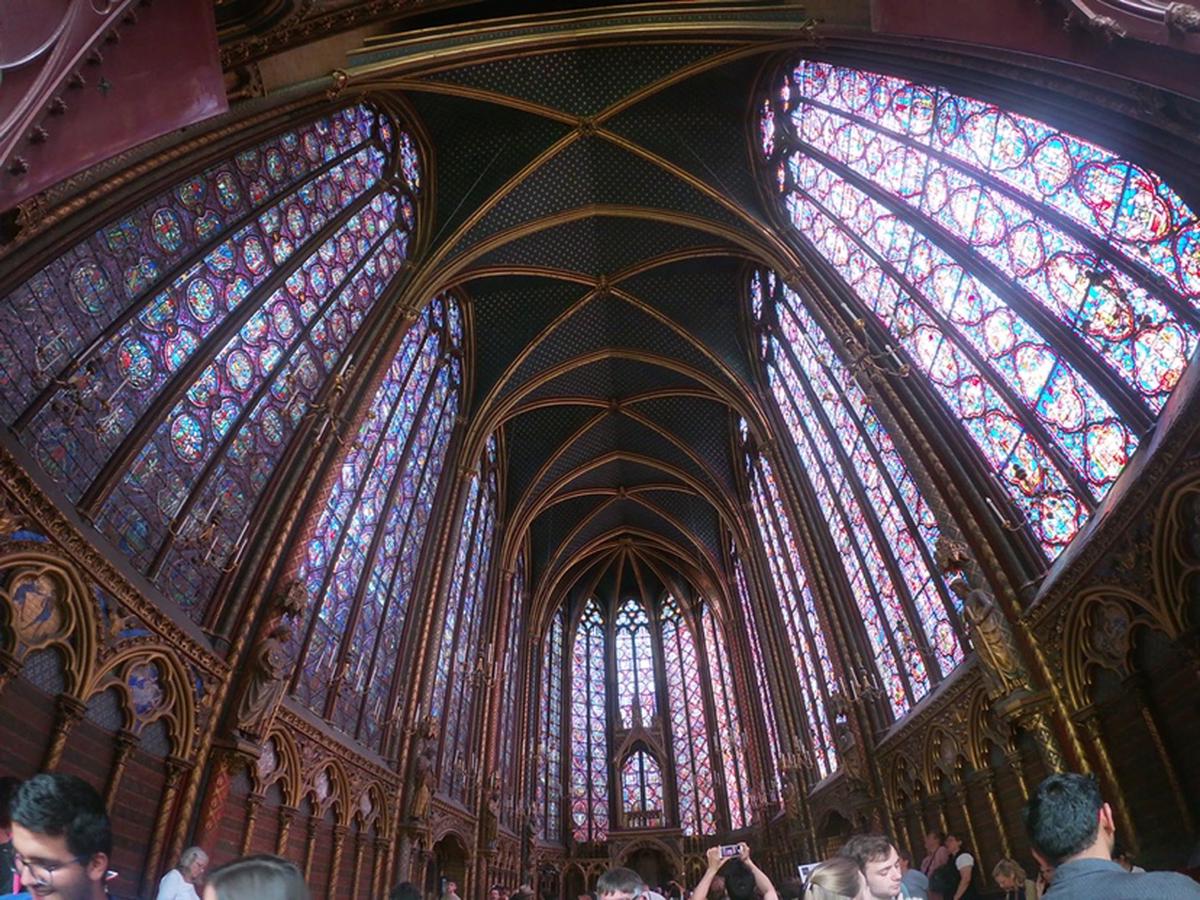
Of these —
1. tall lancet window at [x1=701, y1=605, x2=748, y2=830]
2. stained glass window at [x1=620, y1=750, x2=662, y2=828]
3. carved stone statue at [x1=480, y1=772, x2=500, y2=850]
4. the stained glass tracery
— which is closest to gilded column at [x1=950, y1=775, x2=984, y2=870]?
carved stone statue at [x1=480, y1=772, x2=500, y2=850]

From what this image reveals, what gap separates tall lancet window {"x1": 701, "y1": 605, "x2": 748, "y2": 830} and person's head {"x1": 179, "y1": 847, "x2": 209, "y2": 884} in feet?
72.0

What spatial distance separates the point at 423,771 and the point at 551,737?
12.7 metres

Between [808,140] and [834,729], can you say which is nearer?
[808,140]

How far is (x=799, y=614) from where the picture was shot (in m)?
18.1

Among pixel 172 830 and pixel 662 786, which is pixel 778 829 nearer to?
pixel 662 786

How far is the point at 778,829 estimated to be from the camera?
20.6m

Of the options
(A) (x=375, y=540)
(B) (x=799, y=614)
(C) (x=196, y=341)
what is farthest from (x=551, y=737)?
(C) (x=196, y=341)

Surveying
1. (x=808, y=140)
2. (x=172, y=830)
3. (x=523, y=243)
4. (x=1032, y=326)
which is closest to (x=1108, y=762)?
(x=1032, y=326)

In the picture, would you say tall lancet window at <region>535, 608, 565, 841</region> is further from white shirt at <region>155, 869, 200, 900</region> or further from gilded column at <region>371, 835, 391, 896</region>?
white shirt at <region>155, 869, 200, 900</region>

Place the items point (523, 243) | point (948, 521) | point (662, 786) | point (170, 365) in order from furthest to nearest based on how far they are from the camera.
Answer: point (662, 786) < point (523, 243) < point (948, 521) < point (170, 365)

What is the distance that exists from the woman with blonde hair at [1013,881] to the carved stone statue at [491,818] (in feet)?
47.9

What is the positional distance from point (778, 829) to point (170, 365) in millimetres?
19989

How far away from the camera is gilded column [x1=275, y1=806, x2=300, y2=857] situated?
10.2 m

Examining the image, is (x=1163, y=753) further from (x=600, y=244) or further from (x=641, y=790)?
(x=641, y=790)
